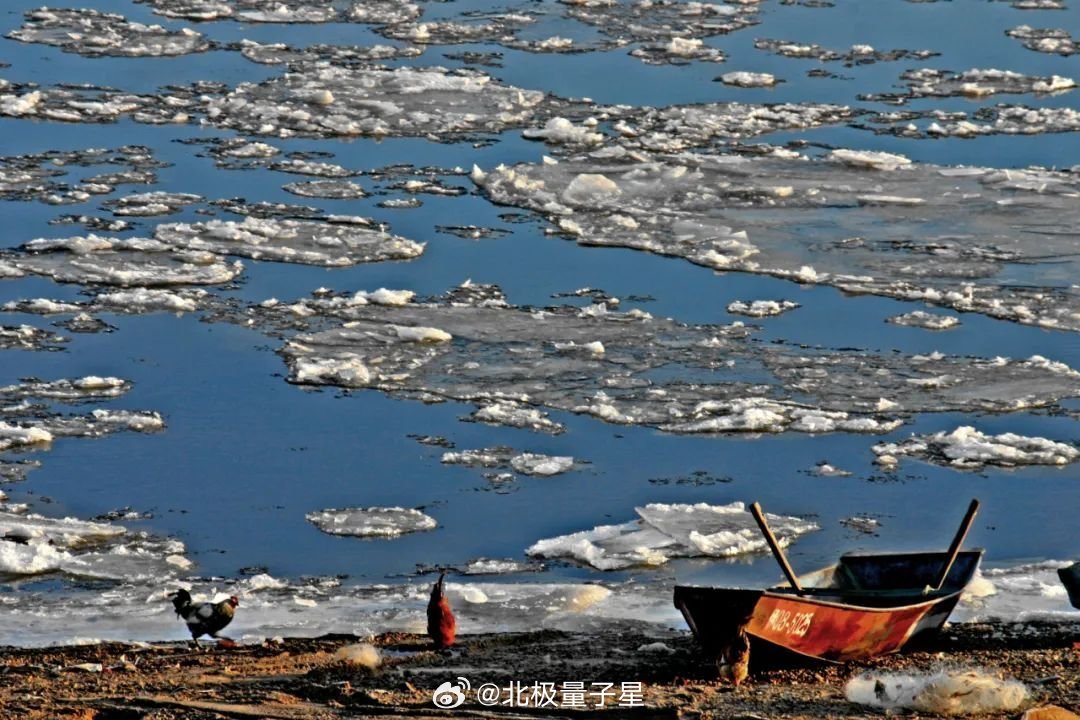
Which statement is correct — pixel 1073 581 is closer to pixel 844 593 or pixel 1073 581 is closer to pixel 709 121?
pixel 844 593

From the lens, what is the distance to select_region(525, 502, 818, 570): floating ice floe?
32.1 ft

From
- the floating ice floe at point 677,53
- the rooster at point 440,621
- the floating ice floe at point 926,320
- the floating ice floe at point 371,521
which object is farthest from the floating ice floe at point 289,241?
the rooster at point 440,621

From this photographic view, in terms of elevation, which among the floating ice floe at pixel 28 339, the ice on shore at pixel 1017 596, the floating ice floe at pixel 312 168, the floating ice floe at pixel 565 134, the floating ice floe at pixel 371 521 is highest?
the floating ice floe at pixel 565 134

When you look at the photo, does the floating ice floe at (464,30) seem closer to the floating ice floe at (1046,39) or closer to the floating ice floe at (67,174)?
the floating ice floe at (67,174)

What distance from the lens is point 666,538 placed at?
391 inches

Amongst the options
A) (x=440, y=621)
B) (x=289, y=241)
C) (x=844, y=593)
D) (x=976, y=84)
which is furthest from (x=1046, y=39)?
(x=440, y=621)

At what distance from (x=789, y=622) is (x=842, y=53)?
1321cm

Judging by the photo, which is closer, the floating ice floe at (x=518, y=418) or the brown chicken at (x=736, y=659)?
the brown chicken at (x=736, y=659)

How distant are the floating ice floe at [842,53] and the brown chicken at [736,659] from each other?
13.0 metres

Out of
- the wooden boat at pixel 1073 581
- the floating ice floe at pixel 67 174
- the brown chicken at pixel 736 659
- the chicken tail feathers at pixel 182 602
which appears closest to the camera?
the brown chicken at pixel 736 659

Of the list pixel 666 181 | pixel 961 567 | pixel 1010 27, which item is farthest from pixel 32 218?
pixel 1010 27

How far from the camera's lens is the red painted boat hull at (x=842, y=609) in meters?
7.52

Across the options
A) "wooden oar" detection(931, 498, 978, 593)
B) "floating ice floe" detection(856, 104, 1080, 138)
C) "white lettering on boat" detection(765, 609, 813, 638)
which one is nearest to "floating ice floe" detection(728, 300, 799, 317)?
"wooden oar" detection(931, 498, 978, 593)

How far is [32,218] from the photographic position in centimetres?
1516
